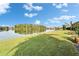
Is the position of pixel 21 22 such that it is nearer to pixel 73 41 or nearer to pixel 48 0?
pixel 48 0

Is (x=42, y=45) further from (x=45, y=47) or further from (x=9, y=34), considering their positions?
(x=9, y=34)

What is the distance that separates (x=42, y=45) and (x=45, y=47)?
4cm

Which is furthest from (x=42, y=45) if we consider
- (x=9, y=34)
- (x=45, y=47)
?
(x=9, y=34)

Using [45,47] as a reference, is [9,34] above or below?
above

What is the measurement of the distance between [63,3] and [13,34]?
724 mm

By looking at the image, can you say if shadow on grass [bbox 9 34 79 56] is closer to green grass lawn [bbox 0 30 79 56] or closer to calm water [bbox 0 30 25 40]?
green grass lawn [bbox 0 30 79 56]

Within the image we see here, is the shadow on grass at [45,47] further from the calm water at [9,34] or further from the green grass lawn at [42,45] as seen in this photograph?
the calm water at [9,34]

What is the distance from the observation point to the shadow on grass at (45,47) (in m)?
2.43

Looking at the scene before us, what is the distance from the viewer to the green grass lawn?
7.99 feet

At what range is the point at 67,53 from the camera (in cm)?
242

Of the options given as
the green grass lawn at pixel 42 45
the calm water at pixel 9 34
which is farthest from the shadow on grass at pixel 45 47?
the calm water at pixel 9 34

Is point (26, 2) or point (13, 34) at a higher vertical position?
point (26, 2)

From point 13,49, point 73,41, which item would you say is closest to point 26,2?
point 13,49

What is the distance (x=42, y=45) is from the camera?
246 cm
